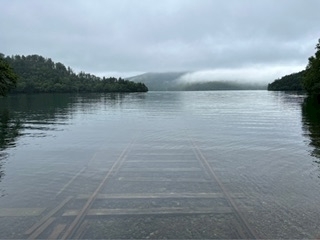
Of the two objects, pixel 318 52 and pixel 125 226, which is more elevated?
pixel 318 52

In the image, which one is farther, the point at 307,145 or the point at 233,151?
the point at 307,145

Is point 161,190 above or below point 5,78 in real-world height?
below

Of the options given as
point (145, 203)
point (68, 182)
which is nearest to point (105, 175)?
point (68, 182)

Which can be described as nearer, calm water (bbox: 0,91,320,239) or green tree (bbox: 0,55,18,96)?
calm water (bbox: 0,91,320,239)

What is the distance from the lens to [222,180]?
14.3 metres

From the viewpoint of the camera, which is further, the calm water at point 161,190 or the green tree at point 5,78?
the green tree at point 5,78

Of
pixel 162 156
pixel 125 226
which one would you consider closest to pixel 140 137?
pixel 162 156

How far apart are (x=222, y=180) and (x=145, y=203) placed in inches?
176

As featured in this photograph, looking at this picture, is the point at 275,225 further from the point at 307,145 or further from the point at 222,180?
the point at 307,145

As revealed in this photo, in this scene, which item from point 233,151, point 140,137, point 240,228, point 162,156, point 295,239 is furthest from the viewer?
point 140,137

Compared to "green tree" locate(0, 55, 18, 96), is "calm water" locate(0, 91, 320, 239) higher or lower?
lower

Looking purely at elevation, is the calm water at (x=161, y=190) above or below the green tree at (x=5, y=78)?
below

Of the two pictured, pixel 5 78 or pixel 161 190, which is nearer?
pixel 161 190

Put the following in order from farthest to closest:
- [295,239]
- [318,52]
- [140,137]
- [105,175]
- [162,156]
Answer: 1. [318,52]
2. [140,137]
3. [162,156]
4. [105,175]
5. [295,239]
